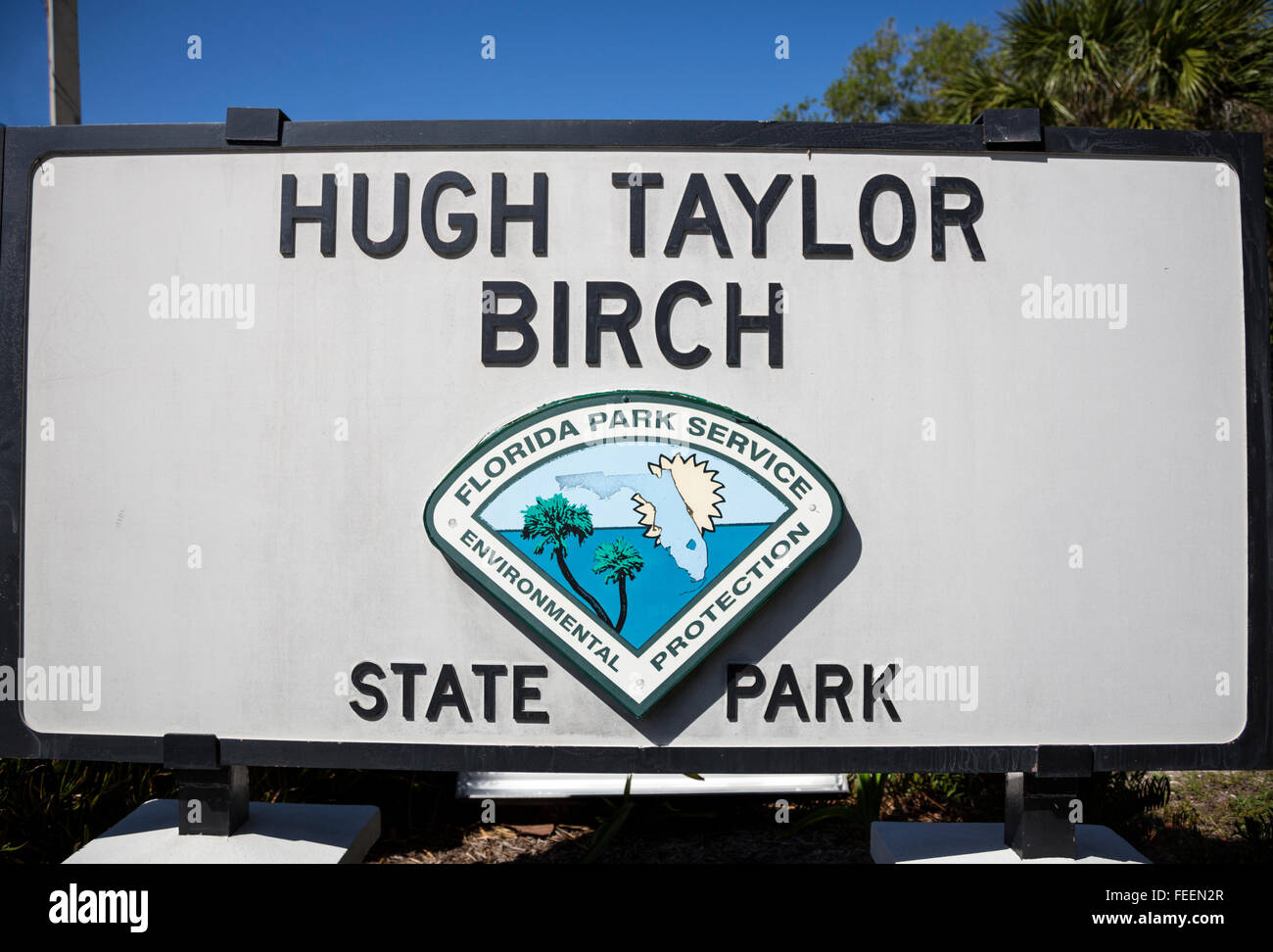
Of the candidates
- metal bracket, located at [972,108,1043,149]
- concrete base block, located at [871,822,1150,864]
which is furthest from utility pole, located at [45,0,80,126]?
concrete base block, located at [871,822,1150,864]

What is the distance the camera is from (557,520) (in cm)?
267

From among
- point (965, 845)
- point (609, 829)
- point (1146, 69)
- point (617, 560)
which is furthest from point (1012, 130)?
point (1146, 69)

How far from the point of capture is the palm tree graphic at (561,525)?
2670 millimetres

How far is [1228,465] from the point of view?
2.74 m

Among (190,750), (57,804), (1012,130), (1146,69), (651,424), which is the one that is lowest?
(57,804)

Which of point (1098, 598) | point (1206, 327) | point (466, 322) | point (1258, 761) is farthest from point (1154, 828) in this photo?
point (466, 322)

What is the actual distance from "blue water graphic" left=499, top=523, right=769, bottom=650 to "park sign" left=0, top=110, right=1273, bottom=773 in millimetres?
210

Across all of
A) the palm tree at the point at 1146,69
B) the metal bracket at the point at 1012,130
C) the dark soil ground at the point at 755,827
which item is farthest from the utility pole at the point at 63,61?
the palm tree at the point at 1146,69

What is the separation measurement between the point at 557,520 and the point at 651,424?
0.42 meters

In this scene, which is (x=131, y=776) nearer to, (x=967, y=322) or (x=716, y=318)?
(x=716, y=318)

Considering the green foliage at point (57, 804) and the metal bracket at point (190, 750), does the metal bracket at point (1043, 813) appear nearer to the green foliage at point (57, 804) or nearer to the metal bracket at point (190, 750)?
the metal bracket at point (190, 750)

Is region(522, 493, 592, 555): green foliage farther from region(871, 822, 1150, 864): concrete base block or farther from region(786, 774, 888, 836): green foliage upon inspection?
region(786, 774, 888, 836): green foliage

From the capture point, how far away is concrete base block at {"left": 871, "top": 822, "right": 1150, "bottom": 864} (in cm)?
289

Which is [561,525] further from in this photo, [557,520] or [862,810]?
[862,810]
